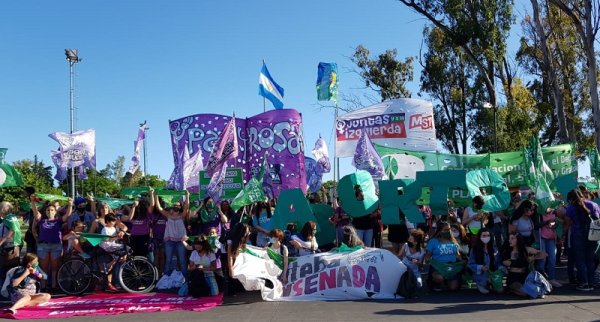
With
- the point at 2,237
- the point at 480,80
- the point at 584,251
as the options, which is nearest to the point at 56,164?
the point at 2,237

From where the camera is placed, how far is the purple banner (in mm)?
14164

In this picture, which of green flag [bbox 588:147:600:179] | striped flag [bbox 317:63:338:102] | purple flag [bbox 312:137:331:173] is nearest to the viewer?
green flag [bbox 588:147:600:179]

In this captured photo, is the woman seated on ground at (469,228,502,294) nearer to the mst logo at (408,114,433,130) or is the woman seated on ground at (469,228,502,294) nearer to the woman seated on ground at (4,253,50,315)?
the woman seated on ground at (4,253,50,315)

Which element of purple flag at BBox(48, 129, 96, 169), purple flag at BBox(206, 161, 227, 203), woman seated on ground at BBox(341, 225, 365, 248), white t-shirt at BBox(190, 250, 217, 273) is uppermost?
purple flag at BBox(48, 129, 96, 169)

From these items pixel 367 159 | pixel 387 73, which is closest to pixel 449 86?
pixel 387 73

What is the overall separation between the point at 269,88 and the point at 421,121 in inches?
222

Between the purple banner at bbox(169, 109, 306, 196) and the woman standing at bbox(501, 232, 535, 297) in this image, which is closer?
the woman standing at bbox(501, 232, 535, 297)

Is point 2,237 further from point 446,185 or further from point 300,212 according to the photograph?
point 446,185

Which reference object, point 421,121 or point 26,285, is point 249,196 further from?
point 421,121

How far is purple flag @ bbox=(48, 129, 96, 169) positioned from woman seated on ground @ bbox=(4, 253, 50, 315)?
10.7 m

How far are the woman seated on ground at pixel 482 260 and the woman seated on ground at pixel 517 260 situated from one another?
26cm

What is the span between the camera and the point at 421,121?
16109mm

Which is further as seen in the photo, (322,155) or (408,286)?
(322,155)

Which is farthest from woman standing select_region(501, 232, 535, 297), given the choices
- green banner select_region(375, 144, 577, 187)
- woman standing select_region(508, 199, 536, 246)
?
green banner select_region(375, 144, 577, 187)
